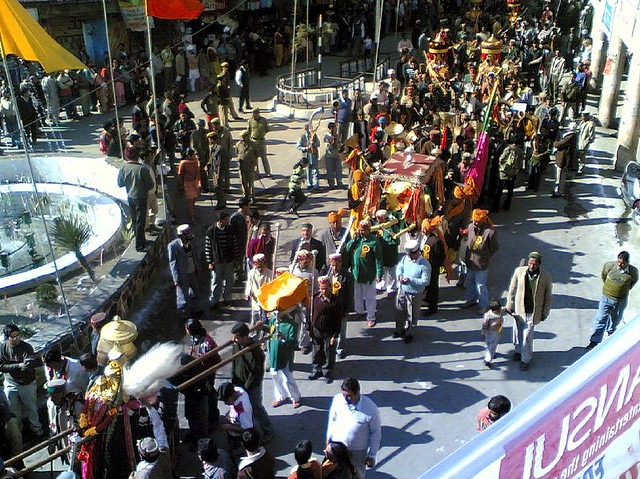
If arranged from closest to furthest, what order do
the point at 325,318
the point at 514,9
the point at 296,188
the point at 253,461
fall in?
the point at 253,461
the point at 325,318
the point at 296,188
the point at 514,9

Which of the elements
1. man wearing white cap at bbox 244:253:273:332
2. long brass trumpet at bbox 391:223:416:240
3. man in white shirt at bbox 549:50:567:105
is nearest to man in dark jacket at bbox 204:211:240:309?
man wearing white cap at bbox 244:253:273:332

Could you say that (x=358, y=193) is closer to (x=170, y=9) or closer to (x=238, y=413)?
(x=170, y=9)

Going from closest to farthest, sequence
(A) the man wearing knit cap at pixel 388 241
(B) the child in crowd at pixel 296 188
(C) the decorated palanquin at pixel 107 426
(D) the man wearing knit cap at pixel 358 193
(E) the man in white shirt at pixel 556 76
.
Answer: (C) the decorated palanquin at pixel 107 426, (A) the man wearing knit cap at pixel 388 241, (D) the man wearing knit cap at pixel 358 193, (B) the child in crowd at pixel 296 188, (E) the man in white shirt at pixel 556 76

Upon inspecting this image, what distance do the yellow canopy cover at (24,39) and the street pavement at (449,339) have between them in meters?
3.46

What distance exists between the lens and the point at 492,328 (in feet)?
27.5

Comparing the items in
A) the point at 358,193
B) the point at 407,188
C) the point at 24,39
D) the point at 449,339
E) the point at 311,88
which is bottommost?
the point at 449,339

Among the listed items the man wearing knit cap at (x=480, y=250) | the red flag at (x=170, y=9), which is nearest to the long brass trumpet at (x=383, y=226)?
the man wearing knit cap at (x=480, y=250)

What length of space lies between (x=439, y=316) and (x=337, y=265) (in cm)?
225

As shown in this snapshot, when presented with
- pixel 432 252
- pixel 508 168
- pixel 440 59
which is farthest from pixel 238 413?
pixel 440 59

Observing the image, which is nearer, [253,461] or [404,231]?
[253,461]

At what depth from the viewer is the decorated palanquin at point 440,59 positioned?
1800cm

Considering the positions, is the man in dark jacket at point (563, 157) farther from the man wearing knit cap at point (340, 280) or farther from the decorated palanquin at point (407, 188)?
the man wearing knit cap at point (340, 280)

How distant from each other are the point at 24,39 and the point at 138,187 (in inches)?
107

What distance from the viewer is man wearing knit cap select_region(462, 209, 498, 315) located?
372 inches
